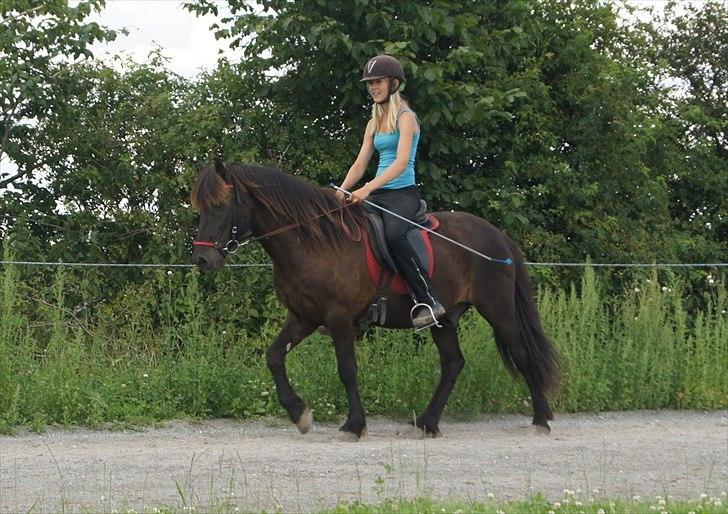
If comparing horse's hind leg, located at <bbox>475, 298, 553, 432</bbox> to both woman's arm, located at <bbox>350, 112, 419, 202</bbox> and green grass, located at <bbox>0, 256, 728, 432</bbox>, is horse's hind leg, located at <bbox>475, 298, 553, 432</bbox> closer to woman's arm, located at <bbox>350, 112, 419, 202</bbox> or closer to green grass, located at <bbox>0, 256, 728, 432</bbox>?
green grass, located at <bbox>0, 256, 728, 432</bbox>

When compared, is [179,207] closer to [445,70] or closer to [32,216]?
[32,216]

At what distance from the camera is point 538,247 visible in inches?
619

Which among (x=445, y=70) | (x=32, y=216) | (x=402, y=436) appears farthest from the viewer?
(x=32, y=216)

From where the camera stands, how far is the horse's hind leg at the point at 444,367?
1029 cm

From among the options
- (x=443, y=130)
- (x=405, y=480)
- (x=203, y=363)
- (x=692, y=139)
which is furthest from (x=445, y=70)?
(x=692, y=139)

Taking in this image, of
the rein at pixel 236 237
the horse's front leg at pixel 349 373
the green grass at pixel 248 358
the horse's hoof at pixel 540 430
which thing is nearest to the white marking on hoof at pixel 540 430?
the horse's hoof at pixel 540 430

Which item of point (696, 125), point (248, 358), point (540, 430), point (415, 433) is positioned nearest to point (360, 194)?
point (415, 433)

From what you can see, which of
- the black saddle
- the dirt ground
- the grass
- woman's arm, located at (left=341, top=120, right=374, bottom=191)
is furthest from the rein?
the grass

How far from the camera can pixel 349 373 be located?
9.83 m

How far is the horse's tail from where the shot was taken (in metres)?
10.8

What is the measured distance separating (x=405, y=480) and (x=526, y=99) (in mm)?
9296

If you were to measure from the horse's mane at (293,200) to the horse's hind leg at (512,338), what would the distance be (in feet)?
5.06

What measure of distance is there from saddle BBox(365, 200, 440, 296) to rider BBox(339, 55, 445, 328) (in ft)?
0.20

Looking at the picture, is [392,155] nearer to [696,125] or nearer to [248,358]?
[248,358]
